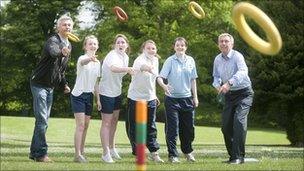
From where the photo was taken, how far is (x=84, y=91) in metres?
9.99

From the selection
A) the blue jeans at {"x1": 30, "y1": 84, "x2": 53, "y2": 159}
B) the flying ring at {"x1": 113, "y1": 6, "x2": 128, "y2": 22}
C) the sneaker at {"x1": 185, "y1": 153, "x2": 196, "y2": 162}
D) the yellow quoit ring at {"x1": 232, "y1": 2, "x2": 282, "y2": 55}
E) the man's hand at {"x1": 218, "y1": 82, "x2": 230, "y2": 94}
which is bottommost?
the sneaker at {"x1": 185, "y1": 153, "x2": 196, "y2": 162}

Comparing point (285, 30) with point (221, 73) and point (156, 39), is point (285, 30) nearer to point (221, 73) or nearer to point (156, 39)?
point (221, 73)

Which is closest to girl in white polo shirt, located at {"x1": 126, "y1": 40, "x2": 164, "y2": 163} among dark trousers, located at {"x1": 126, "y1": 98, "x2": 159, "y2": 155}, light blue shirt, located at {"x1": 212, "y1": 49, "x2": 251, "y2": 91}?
dark trousers, located at {"x1": 126, "y1": 98, "x2": 159, "y2": 155}

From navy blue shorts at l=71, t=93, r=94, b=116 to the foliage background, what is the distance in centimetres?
1333

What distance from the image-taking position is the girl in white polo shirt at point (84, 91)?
32.5ft

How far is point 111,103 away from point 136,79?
2.07 ft

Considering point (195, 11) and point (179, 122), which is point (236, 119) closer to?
point (179, 122)

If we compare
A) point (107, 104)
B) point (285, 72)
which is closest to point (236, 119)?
point (107, 104)

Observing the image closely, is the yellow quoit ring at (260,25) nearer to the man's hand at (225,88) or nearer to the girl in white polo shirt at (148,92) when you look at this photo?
the man's hand at (225,88)

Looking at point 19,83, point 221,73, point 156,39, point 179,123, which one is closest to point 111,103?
point 179,123

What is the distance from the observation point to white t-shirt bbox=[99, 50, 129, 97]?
10422 millimetres

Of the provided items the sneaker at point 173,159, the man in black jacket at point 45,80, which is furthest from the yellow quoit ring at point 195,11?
the man in black jacket at point 45,80

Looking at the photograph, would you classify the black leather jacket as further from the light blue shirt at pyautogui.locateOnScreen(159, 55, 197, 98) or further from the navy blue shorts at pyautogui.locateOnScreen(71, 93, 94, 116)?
the light blue shirt at pyautogui.locateOnScreen(159, 55, 197, 98)

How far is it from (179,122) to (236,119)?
1193 mm
